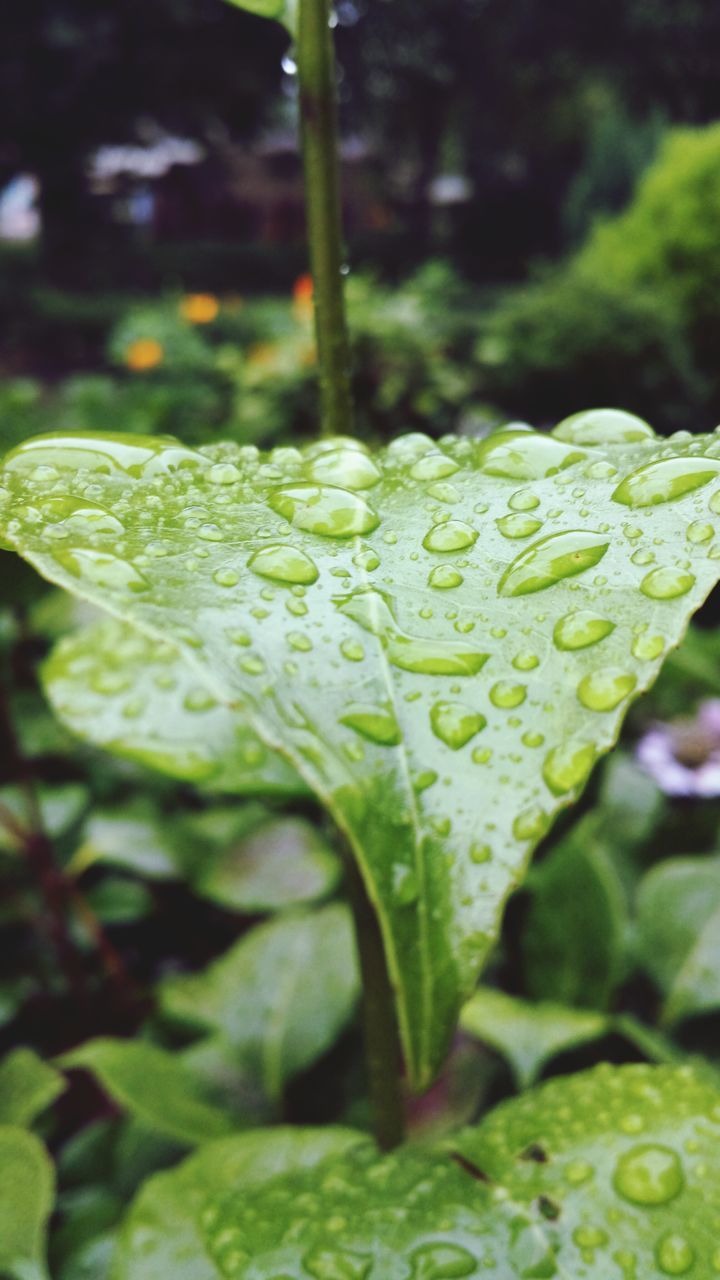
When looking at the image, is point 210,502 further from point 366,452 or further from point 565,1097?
point 565,1097

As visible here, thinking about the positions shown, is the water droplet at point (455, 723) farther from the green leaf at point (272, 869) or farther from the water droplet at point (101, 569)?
the green leaf at point (272, 869)

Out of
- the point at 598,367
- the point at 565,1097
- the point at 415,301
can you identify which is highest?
the point at 415,301

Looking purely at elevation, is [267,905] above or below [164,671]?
below

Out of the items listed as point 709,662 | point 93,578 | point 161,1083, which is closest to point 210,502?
point 93,578

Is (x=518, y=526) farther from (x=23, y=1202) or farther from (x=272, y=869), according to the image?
(x=272, y=869)

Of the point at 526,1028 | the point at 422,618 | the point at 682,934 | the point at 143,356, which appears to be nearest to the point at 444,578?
the point at 422,618

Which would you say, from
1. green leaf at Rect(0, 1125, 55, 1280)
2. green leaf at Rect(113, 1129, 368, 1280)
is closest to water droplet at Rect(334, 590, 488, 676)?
green leaf at Rect(113, 1129, 368, 1280)

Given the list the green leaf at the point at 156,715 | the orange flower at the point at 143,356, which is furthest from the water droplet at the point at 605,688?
the orange flower at the point at 143,356
